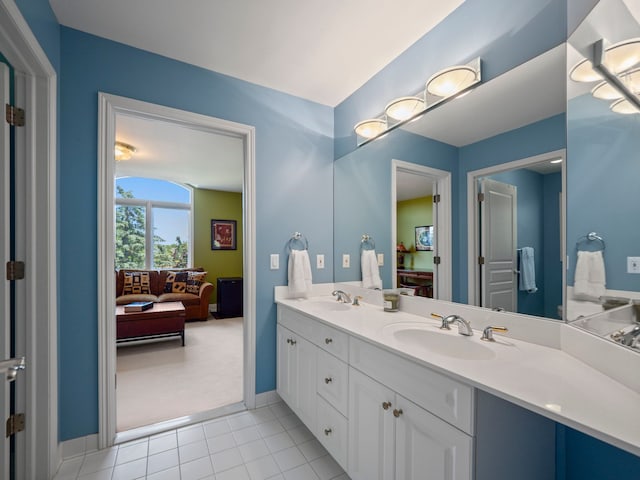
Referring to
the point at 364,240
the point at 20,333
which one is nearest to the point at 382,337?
the point at 364,240

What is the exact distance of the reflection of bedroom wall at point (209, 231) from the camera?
5.84m

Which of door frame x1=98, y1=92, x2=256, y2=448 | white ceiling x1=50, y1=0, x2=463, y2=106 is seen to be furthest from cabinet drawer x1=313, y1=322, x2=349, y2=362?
white ceiling x1=50, y1=0, x2=463, y2=106

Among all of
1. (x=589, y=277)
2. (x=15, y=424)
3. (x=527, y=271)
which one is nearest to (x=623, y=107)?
(x=589, y=277)

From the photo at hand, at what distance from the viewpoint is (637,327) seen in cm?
83

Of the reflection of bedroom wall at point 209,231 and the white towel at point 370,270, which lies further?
the reflection of bedroom wall at point 209,231

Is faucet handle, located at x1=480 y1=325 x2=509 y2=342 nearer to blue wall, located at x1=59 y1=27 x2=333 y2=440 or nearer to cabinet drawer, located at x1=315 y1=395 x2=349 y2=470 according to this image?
→ cabinet drawer, located at x1=315 y1=395 x2=349 y2=470

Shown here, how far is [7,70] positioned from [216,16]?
3.36 feet

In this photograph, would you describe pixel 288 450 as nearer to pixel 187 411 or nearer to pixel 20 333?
pixel 187 411

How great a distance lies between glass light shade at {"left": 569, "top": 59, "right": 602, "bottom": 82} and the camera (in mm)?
954

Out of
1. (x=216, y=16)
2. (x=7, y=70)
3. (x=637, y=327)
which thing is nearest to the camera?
(x=637, y=327)

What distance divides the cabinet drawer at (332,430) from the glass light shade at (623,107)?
1.61m

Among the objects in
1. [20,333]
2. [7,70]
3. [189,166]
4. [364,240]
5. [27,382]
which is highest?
[189,166]

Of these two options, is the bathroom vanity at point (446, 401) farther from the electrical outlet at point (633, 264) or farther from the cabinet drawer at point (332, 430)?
the electrical outlet at point (633, 264)

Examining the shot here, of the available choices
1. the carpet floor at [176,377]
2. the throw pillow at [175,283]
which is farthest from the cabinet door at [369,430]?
the throw pillow at [175,283]
